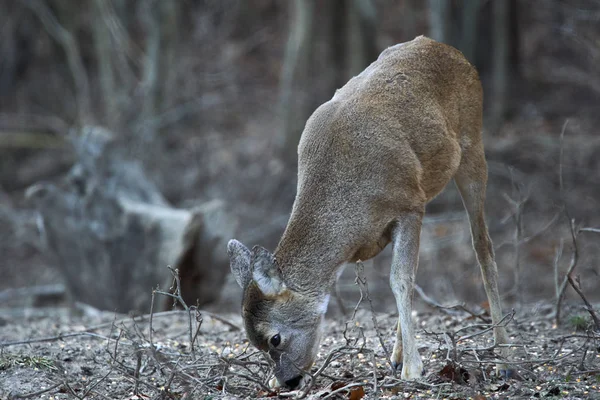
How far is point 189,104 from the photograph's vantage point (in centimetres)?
1535

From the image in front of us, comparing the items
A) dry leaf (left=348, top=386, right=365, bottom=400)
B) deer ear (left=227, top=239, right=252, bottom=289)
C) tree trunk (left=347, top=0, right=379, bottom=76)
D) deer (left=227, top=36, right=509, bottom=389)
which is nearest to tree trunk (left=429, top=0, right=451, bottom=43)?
tree trunk (left=347, top=0, right=379, bottom=76)

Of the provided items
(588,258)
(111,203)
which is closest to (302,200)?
(111,203)

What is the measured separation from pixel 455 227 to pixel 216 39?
6523 millimetres

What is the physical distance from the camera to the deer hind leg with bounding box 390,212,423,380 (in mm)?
5320

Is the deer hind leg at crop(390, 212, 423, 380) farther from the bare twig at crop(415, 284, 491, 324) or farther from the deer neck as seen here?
the bare twig at crop(415, 284, 491, 324)

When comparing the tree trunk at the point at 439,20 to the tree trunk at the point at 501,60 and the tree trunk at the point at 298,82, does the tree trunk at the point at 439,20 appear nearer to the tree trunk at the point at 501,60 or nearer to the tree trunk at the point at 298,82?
the tree trunk at the point at 298,82

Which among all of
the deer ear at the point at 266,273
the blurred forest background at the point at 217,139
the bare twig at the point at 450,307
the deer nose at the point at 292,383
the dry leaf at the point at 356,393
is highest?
the blurred forest background at the point at 217,139

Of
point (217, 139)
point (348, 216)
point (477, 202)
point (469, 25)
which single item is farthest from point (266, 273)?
point (217, 139)

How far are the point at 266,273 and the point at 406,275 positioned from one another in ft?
3.06

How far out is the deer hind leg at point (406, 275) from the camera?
532cm

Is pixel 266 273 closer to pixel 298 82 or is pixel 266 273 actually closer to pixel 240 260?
pixel 240 260

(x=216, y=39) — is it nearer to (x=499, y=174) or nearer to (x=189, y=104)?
(x=189, y=104)

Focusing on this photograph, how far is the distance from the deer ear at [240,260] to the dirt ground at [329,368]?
372 mm

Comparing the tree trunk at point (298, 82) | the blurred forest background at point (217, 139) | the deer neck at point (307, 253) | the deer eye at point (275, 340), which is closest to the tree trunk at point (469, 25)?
the blurred forest background at point (217, 139)
